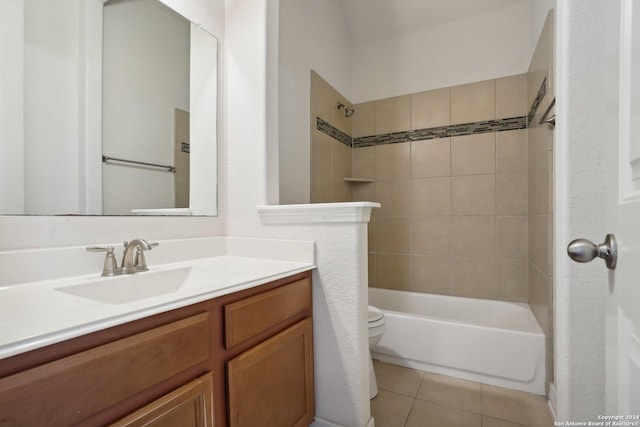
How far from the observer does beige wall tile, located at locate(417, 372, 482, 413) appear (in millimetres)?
1666

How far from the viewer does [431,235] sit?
265cm

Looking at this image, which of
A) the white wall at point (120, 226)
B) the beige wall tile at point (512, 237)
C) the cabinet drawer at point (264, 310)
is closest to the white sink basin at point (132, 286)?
the white wall at point (120, 226)

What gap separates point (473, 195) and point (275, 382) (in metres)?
2.10

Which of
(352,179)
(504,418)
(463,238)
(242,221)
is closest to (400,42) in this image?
(352,179)

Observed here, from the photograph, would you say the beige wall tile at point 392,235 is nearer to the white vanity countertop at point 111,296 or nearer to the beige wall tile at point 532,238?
the beige wall tile at point 532,238

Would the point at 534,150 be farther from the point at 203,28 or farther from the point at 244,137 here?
the point at 203,28

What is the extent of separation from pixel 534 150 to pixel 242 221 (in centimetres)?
194

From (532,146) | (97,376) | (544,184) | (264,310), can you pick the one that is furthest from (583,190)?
(532,146)

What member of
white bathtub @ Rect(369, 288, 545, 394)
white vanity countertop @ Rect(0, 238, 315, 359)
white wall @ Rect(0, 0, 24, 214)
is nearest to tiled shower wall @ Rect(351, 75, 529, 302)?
white bathtub @ Rect(369, 288, 545, 394)

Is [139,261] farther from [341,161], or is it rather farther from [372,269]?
[372,269]

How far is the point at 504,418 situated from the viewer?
1546 mm

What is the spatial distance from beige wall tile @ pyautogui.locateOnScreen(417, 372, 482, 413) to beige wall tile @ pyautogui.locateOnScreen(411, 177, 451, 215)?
1.27 meters

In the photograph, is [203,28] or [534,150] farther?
[534,150]

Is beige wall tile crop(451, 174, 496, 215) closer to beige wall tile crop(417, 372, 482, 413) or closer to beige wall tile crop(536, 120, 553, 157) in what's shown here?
beige wall tile crop(536, 120, 553, 157)
